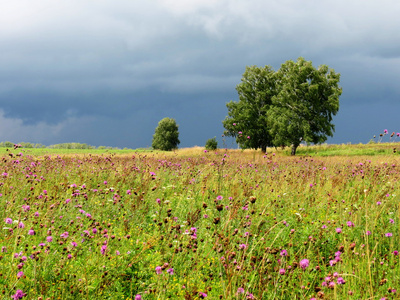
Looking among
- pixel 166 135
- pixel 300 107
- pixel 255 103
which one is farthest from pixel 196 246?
pixel 166 135

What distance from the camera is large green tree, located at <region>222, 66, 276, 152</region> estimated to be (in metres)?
43.0

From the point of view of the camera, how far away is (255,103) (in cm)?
4412

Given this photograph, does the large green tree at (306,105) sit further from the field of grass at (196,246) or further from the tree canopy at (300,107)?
the field of grass at (196,246)

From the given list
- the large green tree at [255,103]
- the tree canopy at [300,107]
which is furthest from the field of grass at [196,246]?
the large green tree at [255,103]

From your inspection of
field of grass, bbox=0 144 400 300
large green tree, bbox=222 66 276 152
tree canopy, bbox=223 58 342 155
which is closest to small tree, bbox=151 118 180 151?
large green tree, bbox=222 66 276 152

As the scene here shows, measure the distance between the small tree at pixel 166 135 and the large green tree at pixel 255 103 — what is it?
23211 mm

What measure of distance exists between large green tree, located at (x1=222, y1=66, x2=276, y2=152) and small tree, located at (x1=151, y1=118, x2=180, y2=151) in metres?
23.2

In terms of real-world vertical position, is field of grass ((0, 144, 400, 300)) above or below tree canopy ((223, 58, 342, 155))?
below

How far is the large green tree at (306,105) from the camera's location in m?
37.0

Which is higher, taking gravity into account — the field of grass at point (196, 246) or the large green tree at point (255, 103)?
the large green tree at point (255, 103)

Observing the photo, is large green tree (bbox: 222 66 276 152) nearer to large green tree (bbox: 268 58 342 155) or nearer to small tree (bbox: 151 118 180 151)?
large green tree (bbox: 268 58 342 155)

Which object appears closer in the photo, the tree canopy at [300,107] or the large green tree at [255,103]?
the tree canopy at [300,107]

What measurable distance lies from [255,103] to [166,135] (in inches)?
1038

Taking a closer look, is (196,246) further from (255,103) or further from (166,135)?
(166,135)
